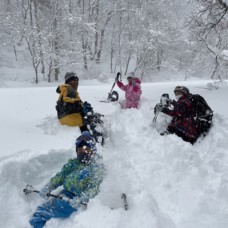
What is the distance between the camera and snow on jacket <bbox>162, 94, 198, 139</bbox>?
213 inches

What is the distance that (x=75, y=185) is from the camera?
4031 millimetres

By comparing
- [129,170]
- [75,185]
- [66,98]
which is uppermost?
[66,98]

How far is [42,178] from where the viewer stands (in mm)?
4852

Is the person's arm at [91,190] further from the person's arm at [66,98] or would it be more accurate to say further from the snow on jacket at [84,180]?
the person's arm at [66,98]

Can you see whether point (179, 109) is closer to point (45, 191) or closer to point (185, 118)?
point (185, 118)

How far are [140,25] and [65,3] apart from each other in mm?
7146

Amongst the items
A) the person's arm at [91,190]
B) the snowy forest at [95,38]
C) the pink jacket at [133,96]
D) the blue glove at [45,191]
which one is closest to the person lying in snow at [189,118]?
the person's arm at [91,190]

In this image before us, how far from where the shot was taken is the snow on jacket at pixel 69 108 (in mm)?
6059

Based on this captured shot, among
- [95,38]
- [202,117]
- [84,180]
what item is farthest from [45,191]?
[95,38]

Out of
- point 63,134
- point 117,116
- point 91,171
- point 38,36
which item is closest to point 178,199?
point 91,171

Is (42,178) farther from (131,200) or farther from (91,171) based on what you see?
(131,200)

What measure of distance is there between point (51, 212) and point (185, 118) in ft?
10.4

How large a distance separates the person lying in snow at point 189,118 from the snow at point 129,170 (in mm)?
188

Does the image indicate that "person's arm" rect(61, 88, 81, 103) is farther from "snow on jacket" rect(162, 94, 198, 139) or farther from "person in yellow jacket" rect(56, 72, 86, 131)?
"snow on jacket" rect(162, 94, 198, 139)
